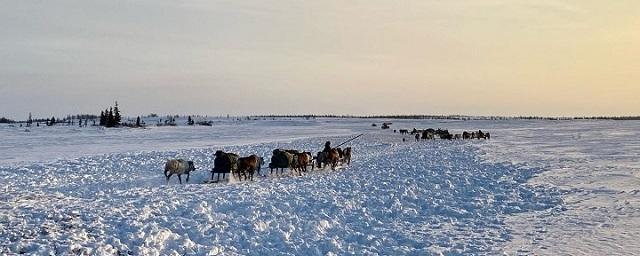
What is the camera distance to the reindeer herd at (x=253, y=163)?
19906 mm

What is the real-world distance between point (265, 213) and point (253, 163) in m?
8.48

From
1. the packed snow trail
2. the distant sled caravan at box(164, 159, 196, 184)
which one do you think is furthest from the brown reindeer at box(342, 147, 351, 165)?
the distant sled caravan at box(164, 159, 196, 184)

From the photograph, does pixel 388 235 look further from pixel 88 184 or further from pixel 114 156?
pixel 114 156

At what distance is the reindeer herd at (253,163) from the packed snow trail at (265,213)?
64cm

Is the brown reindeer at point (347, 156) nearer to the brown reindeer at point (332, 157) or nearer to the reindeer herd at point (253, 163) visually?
the reindeer herd at point (253, 163)

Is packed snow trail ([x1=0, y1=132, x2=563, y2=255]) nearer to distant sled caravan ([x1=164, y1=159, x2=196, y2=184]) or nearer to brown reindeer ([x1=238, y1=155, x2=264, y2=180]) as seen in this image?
distant sled caravan ([x1=164, y1=159, x2=196, y2=184])

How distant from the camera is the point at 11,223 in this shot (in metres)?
10.0

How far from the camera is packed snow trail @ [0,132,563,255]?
973cm

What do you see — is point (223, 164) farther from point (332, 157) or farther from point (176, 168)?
point (332, 157)

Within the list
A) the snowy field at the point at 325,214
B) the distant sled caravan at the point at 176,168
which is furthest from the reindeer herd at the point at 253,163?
the snowy field at the point at 325,214

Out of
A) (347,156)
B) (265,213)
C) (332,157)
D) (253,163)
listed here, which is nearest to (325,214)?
(265,213)

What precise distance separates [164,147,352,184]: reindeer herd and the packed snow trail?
2.09 ft

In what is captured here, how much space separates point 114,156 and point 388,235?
2072cm

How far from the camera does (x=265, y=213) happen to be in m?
12.6
